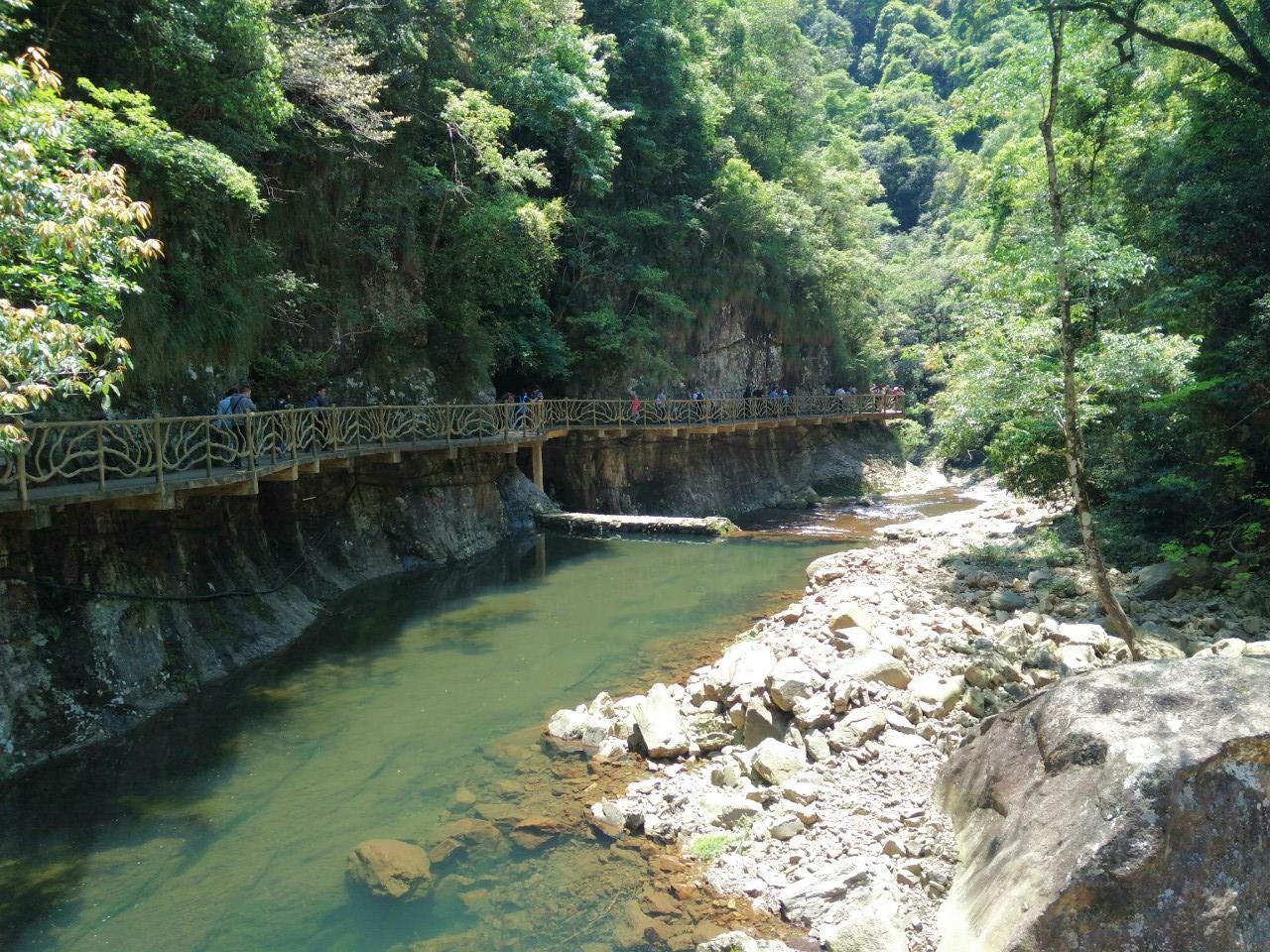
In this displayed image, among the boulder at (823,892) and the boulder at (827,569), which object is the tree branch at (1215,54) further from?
the boulder at (823,892)

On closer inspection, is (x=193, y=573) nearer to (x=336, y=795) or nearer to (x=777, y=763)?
(x=336, y=795)

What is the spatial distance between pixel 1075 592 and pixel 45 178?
13088 millimetres

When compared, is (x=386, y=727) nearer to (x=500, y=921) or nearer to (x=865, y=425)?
(x=500, y=921)

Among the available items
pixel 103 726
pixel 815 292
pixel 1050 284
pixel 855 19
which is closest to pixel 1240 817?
pixel 1050 284

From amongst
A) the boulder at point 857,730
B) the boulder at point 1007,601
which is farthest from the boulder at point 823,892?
the boulder at point 1007,601

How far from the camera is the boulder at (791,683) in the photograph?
27.0 ft

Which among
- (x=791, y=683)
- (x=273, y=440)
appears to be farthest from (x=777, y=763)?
(x=273, y=440)

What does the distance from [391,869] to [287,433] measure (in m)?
8.40

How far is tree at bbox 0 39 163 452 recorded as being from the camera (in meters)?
5.05

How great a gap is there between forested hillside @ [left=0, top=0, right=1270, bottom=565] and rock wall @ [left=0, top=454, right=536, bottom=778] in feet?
6.99

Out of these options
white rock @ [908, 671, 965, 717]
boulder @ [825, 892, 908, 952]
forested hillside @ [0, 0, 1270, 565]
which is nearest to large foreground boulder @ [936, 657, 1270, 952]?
boulder @ [825, 892, 908, 952]

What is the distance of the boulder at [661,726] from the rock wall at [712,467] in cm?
1674

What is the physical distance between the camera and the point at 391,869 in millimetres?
6422

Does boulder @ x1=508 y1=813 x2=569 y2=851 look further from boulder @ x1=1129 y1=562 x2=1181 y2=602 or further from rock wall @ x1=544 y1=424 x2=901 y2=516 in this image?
rock wall @ x1=544 y1=424 x2=901 y2=516
